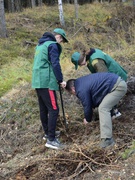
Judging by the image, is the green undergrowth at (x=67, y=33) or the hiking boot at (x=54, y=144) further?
the green undergrowth at (x=67, y=33)

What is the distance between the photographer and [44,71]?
13.3 feet

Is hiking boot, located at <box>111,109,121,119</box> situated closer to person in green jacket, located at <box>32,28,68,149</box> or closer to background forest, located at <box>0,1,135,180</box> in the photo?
background forest, located at <box>0,1,135,180</box>

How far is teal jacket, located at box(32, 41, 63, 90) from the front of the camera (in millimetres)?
4035

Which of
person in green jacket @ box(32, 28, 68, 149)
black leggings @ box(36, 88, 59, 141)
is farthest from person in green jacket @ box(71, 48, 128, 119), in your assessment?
black leggings @ box(36, 88, 59, 141)

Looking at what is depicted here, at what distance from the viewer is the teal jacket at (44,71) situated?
4035 millimetres

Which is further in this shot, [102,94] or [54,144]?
[54,144]

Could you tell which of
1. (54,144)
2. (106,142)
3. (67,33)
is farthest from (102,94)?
(67,33)

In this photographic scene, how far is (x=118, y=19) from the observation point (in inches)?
612

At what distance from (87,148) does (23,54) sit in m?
7.05

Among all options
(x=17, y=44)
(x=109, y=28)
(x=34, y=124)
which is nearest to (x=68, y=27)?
(x=109, y=28)

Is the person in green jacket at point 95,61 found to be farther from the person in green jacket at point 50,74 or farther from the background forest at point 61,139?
the background forest at point 61,139

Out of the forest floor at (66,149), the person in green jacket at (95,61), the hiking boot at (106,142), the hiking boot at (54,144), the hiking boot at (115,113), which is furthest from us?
the hiking boot at (115,113)

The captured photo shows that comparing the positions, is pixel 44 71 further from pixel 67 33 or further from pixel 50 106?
pixel 67 33

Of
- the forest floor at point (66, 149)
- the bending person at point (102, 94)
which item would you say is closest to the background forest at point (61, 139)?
the forest floor at point (66, 149)
